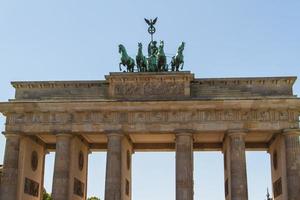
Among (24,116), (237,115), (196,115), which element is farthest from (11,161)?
(237,115)

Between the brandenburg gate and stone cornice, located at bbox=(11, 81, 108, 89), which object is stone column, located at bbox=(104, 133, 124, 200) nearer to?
the brandenburg gate

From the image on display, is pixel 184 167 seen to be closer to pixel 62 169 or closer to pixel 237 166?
pixel 237 166

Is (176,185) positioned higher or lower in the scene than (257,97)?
lower

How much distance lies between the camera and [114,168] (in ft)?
117

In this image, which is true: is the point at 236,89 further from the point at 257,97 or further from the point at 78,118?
the point at 78,118

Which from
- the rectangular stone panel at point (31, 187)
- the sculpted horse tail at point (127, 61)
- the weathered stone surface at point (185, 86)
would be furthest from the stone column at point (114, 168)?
the rectangular stone panel at point (31, 187)

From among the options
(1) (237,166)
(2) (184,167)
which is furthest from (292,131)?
(2) (184,167)

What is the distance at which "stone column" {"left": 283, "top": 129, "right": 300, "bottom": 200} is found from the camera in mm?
34188

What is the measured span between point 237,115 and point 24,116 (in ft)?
53.5

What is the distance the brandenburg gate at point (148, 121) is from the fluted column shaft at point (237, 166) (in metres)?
0.07

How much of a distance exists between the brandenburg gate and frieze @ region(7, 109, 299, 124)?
0.08m

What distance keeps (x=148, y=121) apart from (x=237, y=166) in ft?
24.2

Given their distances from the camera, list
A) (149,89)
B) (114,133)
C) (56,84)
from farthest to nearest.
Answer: (56,84) < (149,89) < (114,133)

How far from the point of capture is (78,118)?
37.2 m
